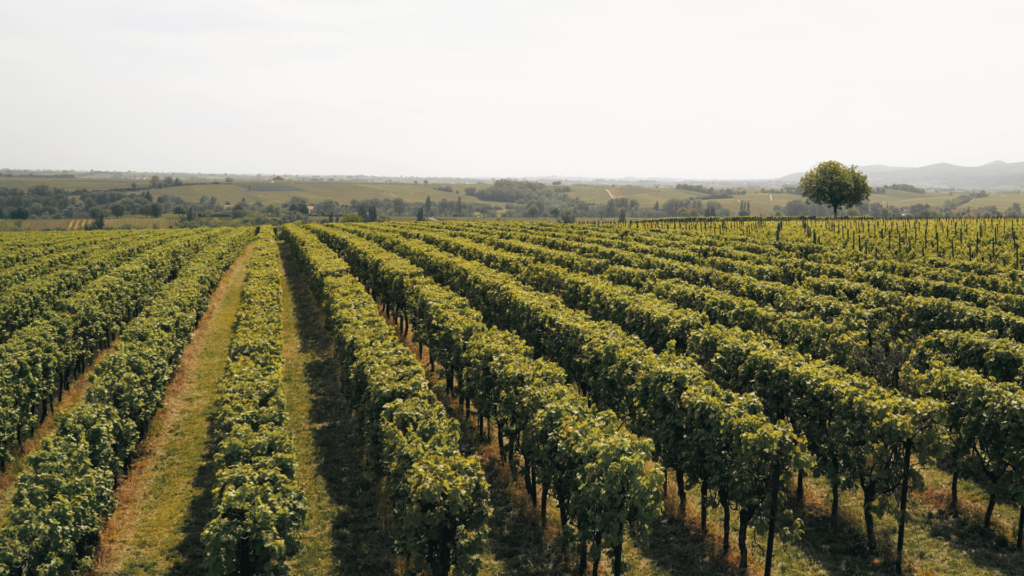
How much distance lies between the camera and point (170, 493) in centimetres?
1320

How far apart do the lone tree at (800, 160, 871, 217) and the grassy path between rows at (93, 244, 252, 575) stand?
90184mm

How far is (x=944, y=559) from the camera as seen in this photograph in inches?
403

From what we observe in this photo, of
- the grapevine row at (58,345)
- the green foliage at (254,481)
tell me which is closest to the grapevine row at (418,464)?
the green foliage at (254,481)

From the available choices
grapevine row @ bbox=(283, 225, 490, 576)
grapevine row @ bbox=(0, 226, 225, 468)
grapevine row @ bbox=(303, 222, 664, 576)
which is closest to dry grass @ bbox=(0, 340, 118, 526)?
grapevine row @ bbox=(0, 226, 225, 468)

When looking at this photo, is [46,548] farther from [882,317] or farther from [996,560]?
[882,317]

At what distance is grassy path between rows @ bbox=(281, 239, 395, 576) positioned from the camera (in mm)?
10836

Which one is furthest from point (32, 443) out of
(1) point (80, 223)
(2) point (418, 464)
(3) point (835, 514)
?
(1) point (80, 223)

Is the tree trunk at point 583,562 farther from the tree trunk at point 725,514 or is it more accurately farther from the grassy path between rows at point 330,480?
the grassy path between rows at point 330,480

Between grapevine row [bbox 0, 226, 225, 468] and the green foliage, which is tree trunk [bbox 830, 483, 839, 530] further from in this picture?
grapevine row [bbox 0, 226, 225, 468]

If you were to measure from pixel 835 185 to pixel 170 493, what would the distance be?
95.0 m

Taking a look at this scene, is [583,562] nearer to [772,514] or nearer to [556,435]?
[556,435]

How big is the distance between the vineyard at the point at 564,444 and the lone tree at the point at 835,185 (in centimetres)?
7123

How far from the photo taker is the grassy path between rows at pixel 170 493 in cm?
1078

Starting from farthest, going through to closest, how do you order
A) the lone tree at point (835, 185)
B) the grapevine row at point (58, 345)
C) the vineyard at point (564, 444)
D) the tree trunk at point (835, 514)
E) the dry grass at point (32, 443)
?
the lone tree at point (835, 185) < the grapevine row at point (58, 345) < the dry grass at point (32, 443) < the tree trunk at point (835, 514) < the vineyard at point (564, 444)
